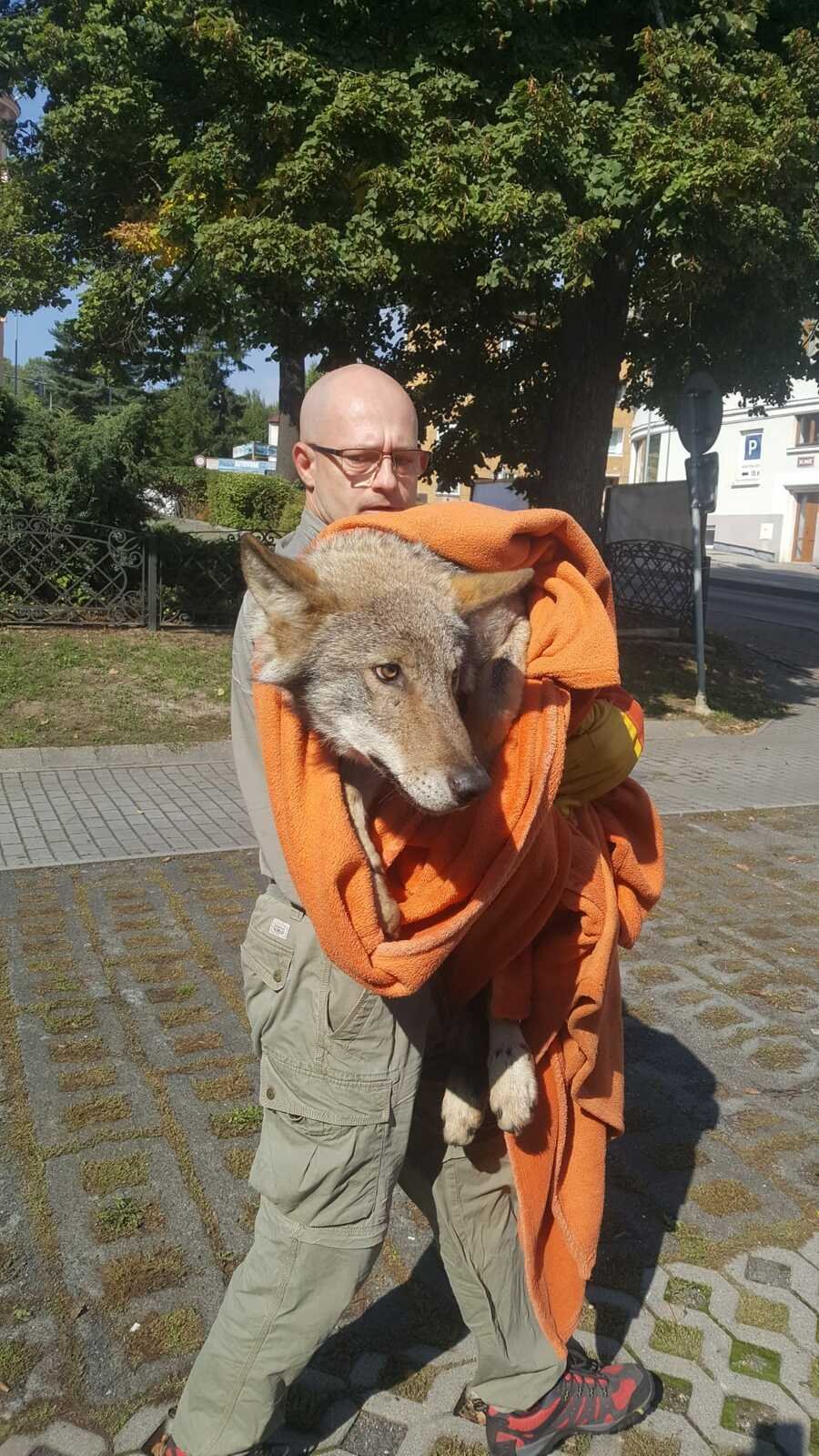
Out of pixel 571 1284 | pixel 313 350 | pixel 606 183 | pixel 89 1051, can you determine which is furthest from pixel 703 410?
pixel 571 1284

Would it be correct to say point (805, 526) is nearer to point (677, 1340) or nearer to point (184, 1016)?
point (184, 1016)

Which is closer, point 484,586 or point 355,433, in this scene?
point 484,586

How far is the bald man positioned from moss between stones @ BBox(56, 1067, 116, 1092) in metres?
1.80

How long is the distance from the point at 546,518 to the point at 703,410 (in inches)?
443

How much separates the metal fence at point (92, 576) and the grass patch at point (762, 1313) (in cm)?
1235

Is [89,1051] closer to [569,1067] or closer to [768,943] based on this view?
[569,1067]

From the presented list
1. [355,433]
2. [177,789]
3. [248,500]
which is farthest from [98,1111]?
[248,500]

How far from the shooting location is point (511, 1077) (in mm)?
2424

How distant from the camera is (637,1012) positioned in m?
5.14

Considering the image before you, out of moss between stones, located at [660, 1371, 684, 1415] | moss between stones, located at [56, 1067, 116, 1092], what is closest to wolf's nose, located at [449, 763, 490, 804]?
moss between stones, located at [660, 1371, 684, 1415]

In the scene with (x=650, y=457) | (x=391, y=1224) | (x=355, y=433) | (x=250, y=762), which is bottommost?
(x=391, y=1224)

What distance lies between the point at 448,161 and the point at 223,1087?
8.98m

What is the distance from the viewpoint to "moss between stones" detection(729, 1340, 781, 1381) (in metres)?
2.93

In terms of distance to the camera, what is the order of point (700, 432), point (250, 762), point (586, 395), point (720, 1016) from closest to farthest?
point (250, 762) < point (720, 1016) < point (700, 432) < point (586, 395)
